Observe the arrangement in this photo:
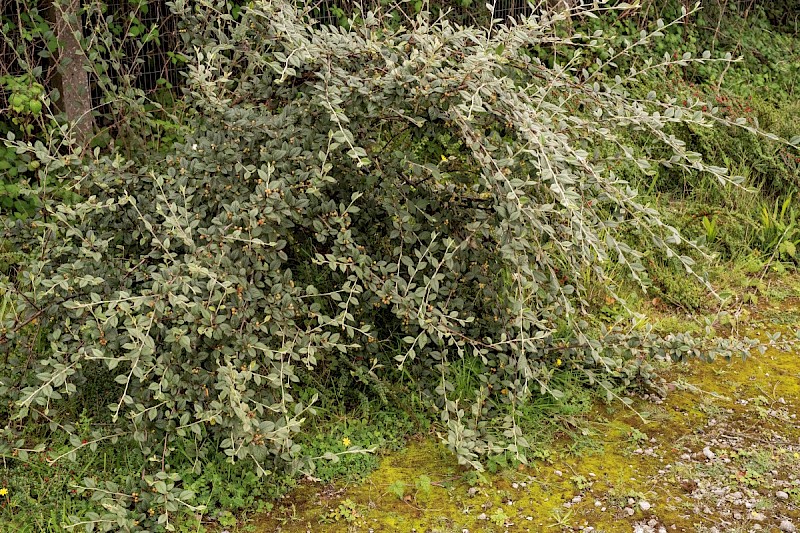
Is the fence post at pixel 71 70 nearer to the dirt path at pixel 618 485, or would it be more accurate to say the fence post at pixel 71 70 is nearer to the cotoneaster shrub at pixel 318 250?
the cotoneaster shrub at pixel 318 250

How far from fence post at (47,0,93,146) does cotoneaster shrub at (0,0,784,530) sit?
1.28 meters

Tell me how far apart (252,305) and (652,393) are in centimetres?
191

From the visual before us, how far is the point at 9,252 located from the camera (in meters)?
4.45

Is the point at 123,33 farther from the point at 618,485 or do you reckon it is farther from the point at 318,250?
the point at 618,485

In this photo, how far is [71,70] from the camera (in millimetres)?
5020

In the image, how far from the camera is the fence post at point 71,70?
4828 millimetres

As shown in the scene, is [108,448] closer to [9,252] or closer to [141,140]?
[9,252]

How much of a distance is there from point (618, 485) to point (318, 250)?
1.59m

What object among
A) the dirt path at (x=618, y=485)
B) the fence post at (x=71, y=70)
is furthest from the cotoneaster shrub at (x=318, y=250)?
the fence post at (x=71, y=70)

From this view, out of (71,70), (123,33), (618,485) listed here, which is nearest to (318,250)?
(618,485)

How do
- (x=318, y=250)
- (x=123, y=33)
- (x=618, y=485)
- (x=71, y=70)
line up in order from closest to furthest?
1. (x=618, y=485)
2. (x=318, y=250)
3. (x=71, y=70)
4. (x=123, y=33)

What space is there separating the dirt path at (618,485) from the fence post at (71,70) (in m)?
2.69

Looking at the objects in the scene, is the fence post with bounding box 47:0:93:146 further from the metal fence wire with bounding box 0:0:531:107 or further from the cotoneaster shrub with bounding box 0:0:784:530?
the cotoneaster shrub with bounding box 0:0:784:530

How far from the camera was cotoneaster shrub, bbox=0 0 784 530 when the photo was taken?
3.07 metres
